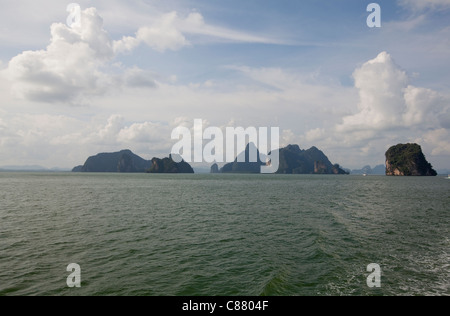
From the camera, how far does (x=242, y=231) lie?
30.2 metres

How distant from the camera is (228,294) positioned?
48.8ft

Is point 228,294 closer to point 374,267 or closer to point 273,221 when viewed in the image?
point 374,267

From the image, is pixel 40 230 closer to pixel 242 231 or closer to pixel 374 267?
pixel 242 231

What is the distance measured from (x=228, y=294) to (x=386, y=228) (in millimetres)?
26574

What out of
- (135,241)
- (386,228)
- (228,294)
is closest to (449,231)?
(386,228)

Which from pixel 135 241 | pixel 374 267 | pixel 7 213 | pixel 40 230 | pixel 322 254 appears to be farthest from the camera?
pixel 7 213

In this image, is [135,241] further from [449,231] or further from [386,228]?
[449,231]
